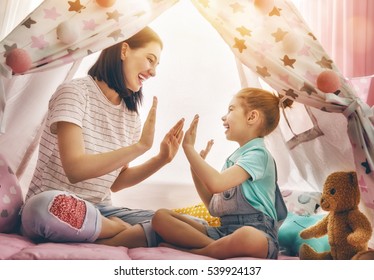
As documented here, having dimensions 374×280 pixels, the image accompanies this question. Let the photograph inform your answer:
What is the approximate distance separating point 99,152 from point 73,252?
14.2 inches

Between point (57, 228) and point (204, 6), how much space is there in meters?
0.95

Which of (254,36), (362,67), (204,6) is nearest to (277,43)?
(254,36)

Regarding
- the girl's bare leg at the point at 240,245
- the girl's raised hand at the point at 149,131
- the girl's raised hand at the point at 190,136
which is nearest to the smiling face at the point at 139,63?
the girl's raised hand at the point at 149,131

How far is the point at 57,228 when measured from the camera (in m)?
1.69

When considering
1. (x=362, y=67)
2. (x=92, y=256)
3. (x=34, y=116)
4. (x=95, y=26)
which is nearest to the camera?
(x=92, y=256)

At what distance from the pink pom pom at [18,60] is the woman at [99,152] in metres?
0.15

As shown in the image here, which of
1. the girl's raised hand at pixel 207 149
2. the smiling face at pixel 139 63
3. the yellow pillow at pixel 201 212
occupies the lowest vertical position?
the yellow pillow at pixel 201 212

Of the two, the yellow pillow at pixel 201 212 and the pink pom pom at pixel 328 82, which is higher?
the pink pom pom at pixel 328 82

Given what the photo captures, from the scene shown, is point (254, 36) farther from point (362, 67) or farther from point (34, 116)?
point (34, 116)

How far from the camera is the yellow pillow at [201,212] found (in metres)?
1.91

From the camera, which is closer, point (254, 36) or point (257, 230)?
point (257, 230)

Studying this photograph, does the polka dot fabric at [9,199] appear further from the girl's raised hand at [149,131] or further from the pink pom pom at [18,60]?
the girl's raised hand at [149,131]

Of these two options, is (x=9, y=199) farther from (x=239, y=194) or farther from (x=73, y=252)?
(x=239, y=194)

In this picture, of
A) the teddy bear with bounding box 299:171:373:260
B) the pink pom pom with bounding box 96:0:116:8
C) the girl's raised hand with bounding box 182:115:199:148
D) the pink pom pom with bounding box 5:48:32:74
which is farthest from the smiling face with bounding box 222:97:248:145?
the pink pom pom with bounding box 5:48:32:74
